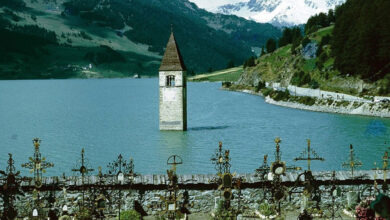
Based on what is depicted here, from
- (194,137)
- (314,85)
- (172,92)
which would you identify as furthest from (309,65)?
(172,92)

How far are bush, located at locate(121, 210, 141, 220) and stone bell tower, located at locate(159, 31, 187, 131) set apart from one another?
1570 inches

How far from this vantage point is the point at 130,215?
20438 millimetres

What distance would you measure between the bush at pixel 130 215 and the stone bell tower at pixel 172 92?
3989cm

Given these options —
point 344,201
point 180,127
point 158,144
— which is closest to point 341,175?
point 344,201

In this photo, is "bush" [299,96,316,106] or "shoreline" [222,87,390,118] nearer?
"shoreline" [222,87,390,118]

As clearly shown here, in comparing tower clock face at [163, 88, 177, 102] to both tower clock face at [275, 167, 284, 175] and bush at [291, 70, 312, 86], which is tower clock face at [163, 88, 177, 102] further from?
bush at [291, 70, 312, 86]

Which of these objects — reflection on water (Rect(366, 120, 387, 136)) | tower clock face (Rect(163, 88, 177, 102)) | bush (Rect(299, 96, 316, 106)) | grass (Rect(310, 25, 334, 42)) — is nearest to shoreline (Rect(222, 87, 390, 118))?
bush (Rect(299, 96, 316, 106))

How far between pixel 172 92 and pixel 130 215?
4026 cm

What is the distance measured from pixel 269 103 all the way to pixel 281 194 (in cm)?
9778

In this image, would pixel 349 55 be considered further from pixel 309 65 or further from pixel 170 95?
pixel 170 95

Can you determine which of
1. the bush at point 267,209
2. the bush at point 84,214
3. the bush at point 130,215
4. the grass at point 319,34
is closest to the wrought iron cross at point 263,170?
the bush at point 267,209

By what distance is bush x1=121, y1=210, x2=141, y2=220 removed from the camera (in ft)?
66.8

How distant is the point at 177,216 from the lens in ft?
63.4

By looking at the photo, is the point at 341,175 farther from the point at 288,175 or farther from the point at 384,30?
the point at 384,30
